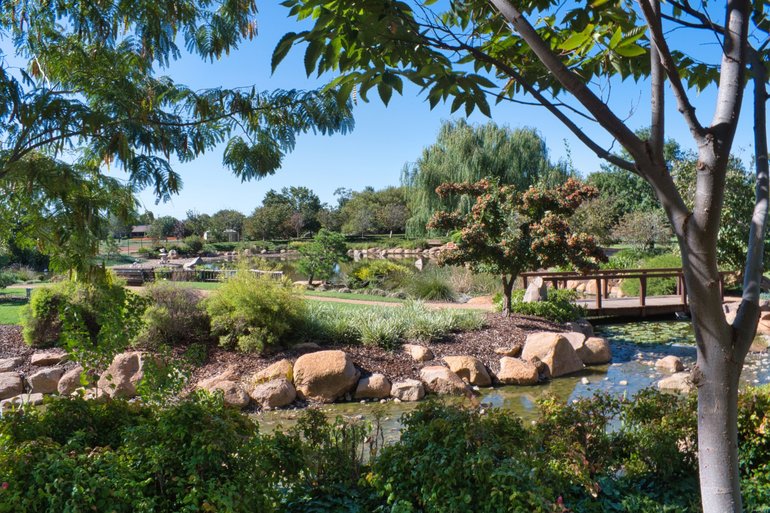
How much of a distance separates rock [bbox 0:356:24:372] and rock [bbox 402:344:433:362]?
5.97 metres

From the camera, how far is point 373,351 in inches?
352

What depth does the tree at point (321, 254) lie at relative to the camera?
20188 mm

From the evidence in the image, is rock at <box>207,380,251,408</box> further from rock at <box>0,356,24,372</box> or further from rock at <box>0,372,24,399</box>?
rock at <box>0,356,24,372</box>

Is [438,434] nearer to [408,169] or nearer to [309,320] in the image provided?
[309,320]

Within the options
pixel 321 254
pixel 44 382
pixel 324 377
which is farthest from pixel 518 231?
pixel 321 254

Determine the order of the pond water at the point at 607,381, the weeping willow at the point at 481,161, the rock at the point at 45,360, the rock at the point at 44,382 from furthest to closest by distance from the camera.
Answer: the weeping willow at the point at 481,161 < the rock at the point at 45,360 < the rock at the point at 44,382 < the pond water at the point at 607,381

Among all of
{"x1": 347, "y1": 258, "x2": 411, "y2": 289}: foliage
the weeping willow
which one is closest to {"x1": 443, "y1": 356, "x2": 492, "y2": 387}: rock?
{"x1": 347, "y1": 258, "x2": 411, "y2": 289}: foliage

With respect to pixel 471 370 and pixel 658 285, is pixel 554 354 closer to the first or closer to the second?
pixel 471 370

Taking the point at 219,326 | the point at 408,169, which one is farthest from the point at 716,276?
the point at 408,169

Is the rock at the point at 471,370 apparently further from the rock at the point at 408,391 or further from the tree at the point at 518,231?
the tree at the point at 518,231

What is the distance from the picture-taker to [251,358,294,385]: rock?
7.82m

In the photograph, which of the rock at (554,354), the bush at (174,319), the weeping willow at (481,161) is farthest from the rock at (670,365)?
the weeping willow at (481,161)

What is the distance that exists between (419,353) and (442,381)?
1056mm

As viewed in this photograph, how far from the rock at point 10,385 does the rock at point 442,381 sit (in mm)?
5603
